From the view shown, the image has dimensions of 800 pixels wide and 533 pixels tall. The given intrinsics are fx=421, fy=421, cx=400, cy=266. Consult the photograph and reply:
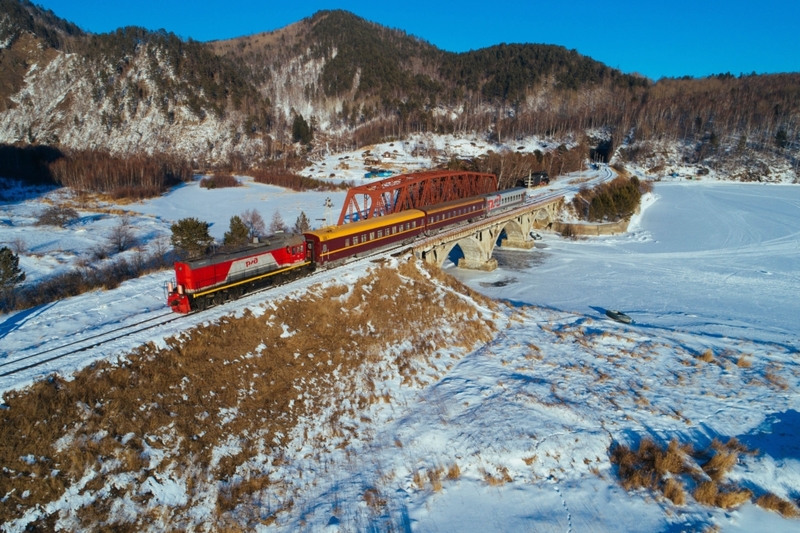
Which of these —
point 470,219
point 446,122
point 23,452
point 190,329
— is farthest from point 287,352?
point 446,122

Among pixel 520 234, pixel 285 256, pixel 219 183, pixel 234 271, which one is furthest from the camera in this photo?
pixel 219 183

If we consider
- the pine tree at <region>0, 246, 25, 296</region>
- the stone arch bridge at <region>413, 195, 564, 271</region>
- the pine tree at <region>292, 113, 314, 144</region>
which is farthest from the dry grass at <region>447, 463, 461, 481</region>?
the pine tree at <region>292, 113, 314, 144</region>

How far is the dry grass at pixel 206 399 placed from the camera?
14.8 metres

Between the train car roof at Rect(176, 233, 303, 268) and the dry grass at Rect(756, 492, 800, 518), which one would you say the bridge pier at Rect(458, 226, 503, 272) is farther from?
the dry grass at Rect(756, 492, 800, 518)

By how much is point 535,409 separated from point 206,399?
1625cm

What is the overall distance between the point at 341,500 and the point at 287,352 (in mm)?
10326

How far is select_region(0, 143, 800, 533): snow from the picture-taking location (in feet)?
50.1

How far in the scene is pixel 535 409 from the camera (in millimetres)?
21922

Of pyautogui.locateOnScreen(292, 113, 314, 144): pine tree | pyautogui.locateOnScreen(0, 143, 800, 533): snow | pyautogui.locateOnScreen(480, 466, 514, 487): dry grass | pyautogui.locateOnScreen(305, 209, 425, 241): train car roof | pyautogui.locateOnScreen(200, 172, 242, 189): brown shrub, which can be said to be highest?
pyautogui.locateOnScreen(292, 113, 314, 144): pine tree

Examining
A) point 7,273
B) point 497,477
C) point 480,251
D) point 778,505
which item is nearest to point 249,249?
point 7,273

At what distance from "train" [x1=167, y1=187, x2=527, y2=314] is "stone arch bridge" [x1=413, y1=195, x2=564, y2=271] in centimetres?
199

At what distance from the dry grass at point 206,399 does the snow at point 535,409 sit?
64cm

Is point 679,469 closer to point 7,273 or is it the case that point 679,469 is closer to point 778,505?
point 778,505

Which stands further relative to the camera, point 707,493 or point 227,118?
point 227,118
